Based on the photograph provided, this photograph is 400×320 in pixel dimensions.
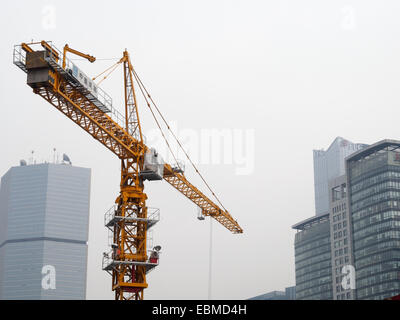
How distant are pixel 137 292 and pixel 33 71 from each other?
29.6 metres

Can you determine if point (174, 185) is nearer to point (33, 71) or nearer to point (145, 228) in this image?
point (145, 228)

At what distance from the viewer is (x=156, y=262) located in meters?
85.3

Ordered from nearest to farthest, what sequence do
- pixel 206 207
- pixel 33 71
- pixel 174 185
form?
1. pixel 33 71
2. pixel 174 185
3. pixel 206 207
